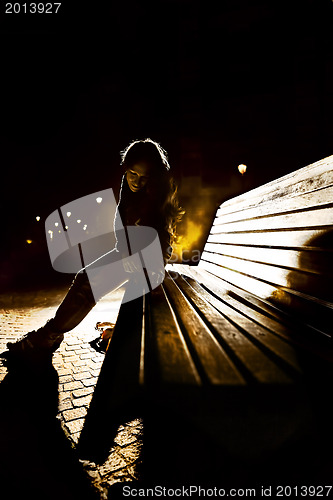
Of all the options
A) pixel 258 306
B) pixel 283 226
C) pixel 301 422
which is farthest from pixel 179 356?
pixel 283 226

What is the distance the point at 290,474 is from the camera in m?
1.17

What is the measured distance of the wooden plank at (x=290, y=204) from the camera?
130 centimetres

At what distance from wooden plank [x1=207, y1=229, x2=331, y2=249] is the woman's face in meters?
1.08

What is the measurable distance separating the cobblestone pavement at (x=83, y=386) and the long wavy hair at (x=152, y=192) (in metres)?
1.58

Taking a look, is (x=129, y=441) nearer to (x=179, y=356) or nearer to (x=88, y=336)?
(x=179, y=356)

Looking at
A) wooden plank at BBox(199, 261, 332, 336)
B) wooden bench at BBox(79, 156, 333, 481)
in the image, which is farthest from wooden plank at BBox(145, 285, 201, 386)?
wooden plank at BBox(199, 261, 332, 336)

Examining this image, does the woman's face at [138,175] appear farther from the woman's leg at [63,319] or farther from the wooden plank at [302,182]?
the wooden plank at [302,182]

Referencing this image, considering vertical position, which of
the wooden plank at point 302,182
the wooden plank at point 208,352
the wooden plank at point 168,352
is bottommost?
the wooden plank at point 208,352

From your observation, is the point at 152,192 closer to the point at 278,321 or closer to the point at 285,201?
the point at 285,201

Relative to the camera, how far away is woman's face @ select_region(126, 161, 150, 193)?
186cm

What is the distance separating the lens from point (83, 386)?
2213 mm

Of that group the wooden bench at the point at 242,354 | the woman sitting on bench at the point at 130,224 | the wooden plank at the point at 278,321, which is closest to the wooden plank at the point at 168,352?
the wooden bench at the point at 242,354

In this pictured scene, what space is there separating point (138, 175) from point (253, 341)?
149cm

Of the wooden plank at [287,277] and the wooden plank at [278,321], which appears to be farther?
the wooden plank at [287,277]
